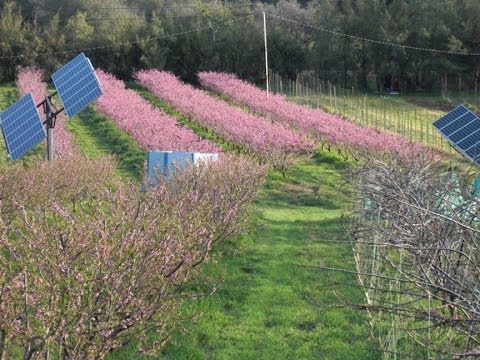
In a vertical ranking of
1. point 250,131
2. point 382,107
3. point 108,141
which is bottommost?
point 382,107

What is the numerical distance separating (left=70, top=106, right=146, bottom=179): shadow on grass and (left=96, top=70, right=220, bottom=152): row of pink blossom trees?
39 centimetres

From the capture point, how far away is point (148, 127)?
17.0 m

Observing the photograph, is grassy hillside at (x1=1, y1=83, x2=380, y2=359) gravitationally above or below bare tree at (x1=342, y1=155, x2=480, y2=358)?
below

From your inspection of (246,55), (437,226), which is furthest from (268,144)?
(246,55)

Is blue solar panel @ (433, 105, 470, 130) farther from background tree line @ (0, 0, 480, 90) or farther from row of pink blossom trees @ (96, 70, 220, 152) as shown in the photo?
background tree line @ (0, 0, 480, 90)

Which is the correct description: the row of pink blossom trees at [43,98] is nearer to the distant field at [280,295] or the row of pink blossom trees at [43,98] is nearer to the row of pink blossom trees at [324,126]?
the distant field at [280,295]

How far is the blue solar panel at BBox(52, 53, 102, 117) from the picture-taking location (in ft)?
36.8

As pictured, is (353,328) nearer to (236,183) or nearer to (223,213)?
(223,213)

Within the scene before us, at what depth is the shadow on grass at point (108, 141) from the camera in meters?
15.9

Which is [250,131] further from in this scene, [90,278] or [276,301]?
[90,278]

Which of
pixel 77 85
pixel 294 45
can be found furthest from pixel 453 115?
pixel 294 45

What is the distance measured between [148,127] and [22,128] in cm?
541

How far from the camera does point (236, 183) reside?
905cm

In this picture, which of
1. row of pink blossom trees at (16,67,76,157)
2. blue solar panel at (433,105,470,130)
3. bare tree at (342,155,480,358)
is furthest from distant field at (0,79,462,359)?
row of pink blossom trees at (16,67,76,157)
